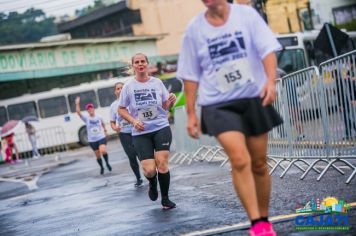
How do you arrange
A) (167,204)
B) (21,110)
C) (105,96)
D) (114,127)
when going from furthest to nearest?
(105,96) → (21,110) → (114,127) → (167,204)

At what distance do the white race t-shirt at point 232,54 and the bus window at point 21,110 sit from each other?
30969mm

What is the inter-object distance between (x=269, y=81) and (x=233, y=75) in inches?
10.4

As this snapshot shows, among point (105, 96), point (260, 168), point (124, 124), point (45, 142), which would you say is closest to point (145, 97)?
point (260, 168)

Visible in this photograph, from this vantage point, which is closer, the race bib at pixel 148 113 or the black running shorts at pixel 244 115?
the black running shorts at pixel 244 115

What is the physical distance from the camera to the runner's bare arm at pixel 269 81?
16.4 ft

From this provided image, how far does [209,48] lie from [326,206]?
1.73m

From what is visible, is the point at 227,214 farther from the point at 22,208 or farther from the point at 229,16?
the point at 22,208

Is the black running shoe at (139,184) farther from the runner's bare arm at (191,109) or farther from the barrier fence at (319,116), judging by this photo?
the runner's bare arm at (191,109)

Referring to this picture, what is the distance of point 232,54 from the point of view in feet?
16.6

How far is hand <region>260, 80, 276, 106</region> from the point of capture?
4984 millimetres

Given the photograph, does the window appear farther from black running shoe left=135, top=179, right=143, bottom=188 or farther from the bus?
black running shoe left=135, top=179, right=143, bottom=188

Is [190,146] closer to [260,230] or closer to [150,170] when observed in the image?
[150,170]

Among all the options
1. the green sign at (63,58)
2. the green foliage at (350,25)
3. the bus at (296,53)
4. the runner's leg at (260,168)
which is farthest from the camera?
the green foliage at (350,25)

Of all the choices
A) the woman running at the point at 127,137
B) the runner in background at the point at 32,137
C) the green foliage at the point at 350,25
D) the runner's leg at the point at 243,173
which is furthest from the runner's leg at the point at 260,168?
the green foliage at the point at 350,25
